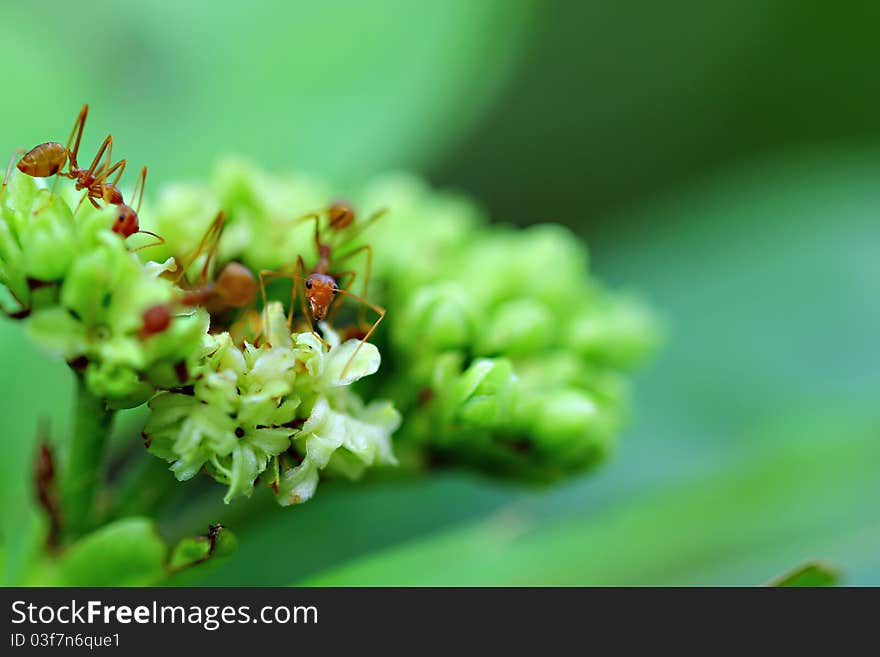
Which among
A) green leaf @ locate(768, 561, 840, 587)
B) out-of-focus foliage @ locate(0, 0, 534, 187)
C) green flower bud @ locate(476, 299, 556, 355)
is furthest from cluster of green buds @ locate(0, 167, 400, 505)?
out-of-focus foliage @ locate(0, 0, 534, 187)

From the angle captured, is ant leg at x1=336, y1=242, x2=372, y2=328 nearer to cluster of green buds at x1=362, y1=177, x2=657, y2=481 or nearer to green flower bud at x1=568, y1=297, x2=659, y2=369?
cluster of green buds at x1=362, y1=177, x2=657, y2=481

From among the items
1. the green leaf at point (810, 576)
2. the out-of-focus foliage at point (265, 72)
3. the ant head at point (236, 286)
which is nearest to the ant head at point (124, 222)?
the ant head at point (236, 286)

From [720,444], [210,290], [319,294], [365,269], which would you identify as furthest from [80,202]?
[720,444]

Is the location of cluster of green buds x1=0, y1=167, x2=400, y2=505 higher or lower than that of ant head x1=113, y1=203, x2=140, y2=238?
lower

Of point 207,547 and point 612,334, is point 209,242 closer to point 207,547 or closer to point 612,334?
point 207,547

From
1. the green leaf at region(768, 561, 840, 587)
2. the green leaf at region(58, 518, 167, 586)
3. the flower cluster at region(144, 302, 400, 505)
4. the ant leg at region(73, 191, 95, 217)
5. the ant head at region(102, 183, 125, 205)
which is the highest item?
the ant head at region(102, 183, 125, 205)

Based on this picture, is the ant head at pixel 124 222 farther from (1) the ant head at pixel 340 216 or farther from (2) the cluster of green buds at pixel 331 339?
(1) the ant head at pixel 340 216
